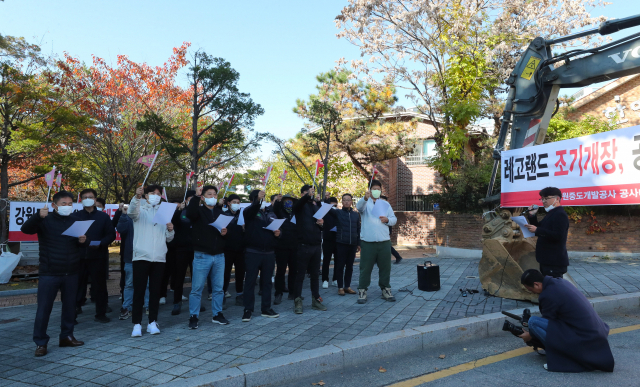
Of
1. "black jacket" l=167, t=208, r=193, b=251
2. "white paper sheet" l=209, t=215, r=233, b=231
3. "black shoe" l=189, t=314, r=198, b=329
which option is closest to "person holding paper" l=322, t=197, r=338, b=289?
"black jacket" l=167, t=208, r=193, b=251

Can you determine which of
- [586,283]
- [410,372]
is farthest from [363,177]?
[410,372]

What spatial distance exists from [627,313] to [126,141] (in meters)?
18.4

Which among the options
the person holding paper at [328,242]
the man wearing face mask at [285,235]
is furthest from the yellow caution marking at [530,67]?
the man wearing face mask at [285,235]

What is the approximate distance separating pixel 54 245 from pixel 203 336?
2017mm

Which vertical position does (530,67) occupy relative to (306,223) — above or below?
above

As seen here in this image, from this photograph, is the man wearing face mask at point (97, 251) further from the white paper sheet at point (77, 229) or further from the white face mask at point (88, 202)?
the white paper sheet at point (77, 229)

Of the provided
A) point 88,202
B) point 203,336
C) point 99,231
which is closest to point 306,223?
point 203,336

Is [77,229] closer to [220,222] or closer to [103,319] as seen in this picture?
[220,222]

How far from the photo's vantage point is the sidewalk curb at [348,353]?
3.96 metres

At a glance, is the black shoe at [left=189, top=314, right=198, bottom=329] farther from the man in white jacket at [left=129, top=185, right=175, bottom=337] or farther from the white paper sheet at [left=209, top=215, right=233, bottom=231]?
the white paper sheet at [left=209, top=215, right=233, bottom=231]

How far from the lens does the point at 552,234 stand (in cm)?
579

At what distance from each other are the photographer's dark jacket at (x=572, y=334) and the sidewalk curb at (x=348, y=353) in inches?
52.6

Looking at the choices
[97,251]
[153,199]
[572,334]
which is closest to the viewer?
[572,334]

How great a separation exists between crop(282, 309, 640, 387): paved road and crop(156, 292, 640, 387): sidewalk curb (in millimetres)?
110
